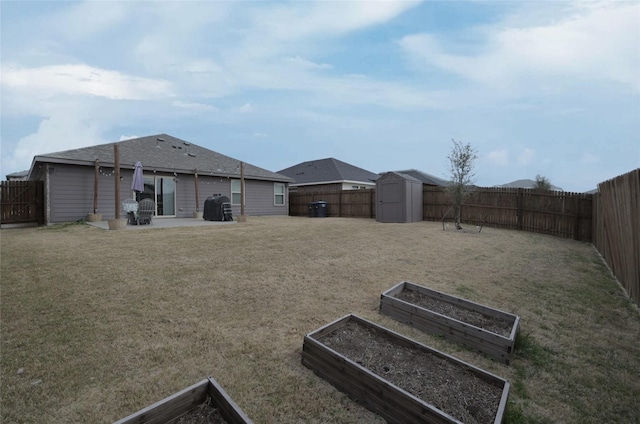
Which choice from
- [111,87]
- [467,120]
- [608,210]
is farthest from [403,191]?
[111,87]

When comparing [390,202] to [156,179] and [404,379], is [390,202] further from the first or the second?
[404,379]

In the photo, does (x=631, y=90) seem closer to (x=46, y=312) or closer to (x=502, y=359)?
(x=502, y=359)

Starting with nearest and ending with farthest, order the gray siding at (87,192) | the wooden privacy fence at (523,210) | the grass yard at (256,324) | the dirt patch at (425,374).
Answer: the dirt patch at (425,374), the grass yard at (256,324), the wooden privacy fence at (523,210), the gray siding at (87,192)

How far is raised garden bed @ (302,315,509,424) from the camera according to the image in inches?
73.0

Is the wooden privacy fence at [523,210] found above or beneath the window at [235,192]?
beneath

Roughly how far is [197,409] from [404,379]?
149 cm

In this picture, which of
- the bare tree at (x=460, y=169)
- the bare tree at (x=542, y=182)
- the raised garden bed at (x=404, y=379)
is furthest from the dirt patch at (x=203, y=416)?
the bare tree at (x=542, y=182)

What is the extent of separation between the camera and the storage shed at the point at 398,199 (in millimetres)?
13352

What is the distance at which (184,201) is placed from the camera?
14477mm

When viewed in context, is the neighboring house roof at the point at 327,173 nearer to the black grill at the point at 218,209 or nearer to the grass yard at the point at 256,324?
the black grill at the point at 218,209

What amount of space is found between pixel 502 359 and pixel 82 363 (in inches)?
145

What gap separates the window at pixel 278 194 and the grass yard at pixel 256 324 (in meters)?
12.3

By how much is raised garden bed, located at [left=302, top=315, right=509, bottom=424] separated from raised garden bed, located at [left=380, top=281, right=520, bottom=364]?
22.9 inches

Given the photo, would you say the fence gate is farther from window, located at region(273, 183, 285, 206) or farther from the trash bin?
the trash bin
